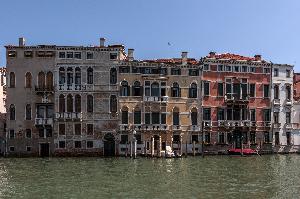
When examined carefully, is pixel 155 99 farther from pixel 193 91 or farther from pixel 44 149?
pixel 44 149

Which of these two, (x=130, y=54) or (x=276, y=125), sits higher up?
(x=130, y=54)

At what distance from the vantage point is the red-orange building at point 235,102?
1545 inches

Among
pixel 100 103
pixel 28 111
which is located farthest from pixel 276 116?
pixel 28 111

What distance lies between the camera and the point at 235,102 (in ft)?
129

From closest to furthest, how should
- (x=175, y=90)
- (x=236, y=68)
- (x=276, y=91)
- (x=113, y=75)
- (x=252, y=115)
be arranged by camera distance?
(x=113, y=75) → (x=175, y=90) → (x=236, y=68) → (x=252, y=115) → (x=276, y=91)

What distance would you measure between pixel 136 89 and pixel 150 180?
1716 cm

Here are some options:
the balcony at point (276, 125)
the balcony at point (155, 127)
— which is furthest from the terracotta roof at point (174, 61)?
the balcony at point (276, 125)

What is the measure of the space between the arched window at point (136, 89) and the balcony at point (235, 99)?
6.96m

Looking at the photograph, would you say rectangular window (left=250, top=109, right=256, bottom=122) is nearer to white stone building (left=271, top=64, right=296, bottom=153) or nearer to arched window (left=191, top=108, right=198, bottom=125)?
white stone building (left=271, top=64, right=296, bottom=153)

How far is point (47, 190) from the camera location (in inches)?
722

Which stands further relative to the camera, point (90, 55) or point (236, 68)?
point (236, 68)

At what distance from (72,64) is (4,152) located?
27.4 ft

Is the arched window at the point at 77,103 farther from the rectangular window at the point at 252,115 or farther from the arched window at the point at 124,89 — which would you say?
the rectangular window at the point at 252,115

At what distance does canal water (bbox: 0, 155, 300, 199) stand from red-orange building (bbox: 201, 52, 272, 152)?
32.7 feet
